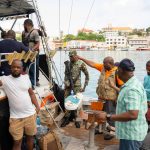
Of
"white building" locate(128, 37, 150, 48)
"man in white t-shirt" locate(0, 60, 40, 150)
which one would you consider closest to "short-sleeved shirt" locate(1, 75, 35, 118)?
"man in white t-shirt" locate(0, 60, 40, 150)

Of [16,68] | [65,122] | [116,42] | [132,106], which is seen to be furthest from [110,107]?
[116,42]

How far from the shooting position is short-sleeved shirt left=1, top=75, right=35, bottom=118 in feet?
15.6

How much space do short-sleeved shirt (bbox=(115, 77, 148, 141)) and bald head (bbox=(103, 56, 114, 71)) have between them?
2.48 m

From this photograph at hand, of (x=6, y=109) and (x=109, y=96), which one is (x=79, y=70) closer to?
(x=109, y=96)

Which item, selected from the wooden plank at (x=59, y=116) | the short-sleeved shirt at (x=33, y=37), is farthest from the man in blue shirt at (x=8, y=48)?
the wooden plank at (x=59, y=116)

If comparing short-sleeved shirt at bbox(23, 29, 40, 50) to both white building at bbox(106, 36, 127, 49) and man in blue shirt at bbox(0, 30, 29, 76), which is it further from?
white building at bbox(106, 36, 127, 49)

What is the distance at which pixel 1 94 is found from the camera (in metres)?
4.87

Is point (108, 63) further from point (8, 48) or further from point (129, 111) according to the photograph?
point (129, 111)

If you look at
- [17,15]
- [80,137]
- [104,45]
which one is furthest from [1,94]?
[104,45]

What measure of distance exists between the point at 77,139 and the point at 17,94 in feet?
7.30

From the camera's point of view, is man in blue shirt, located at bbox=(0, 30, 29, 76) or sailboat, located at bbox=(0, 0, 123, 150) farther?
sailboat, located at bbox=(0, 0, 123, 150)

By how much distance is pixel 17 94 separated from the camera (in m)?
4.77

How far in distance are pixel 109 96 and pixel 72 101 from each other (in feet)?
3.04

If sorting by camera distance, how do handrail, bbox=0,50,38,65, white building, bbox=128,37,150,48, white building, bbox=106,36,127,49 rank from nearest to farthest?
handrail, bbox=0,50,38,65 < white building, bbox=106,36,127,49 < white building, bbox=128,37,150,48
